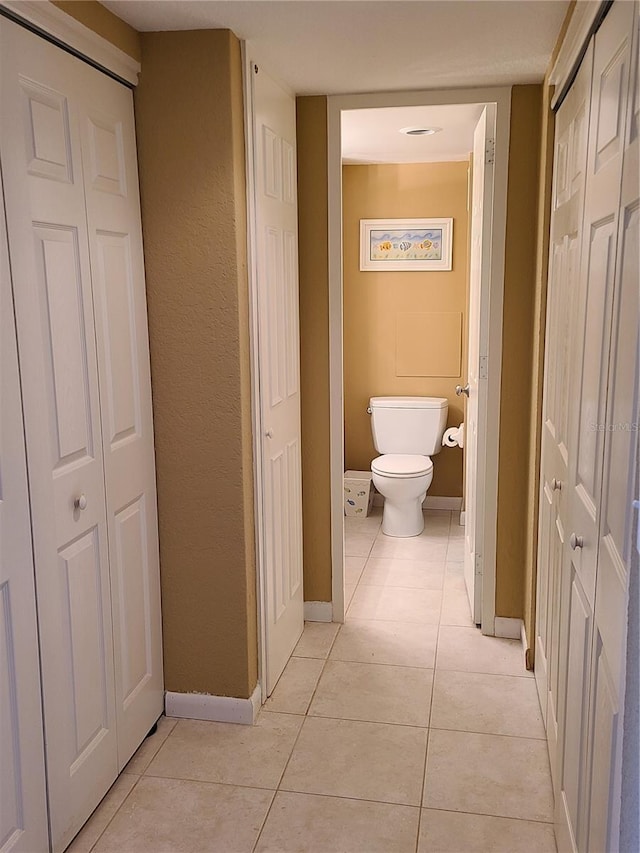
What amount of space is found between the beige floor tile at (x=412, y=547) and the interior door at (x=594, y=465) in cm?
220

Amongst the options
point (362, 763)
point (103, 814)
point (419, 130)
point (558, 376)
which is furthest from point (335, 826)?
point (419, 130)

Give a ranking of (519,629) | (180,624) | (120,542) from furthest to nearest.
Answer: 1. (519,629)
2. (180,624)
3. (120,542)

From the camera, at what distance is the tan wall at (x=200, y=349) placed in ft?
7.54

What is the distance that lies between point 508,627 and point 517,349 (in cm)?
117

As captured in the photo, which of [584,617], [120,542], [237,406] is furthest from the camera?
[237,406]

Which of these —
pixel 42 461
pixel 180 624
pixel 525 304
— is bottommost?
pixel 180 624

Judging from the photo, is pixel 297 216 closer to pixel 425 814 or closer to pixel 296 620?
pixel 296 620

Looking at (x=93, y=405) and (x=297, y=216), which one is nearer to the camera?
(x=93, y=405)

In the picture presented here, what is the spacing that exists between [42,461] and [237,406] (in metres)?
0.74

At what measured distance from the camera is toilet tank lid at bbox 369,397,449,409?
467 centimetres

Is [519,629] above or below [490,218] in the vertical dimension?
below

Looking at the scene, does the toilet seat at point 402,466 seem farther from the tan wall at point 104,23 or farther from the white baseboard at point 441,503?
the tan wall at point 104,23

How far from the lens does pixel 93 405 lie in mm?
2070

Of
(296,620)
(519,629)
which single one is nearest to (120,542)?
(296,620)
